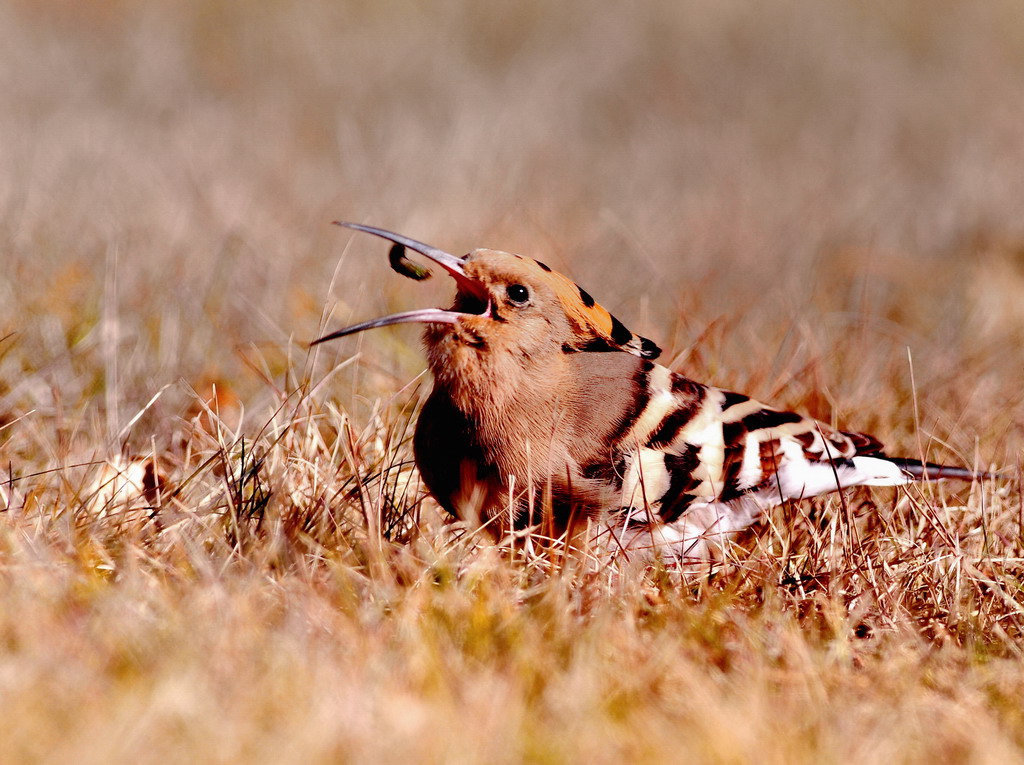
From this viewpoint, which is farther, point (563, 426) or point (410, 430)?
point (410, 430)

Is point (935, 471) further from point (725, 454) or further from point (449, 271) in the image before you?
point (449, 271)

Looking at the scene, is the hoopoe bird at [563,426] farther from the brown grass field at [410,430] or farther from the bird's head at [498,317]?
the brown grass field at [410,430]

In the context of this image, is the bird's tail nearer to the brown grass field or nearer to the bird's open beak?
the brown grass field

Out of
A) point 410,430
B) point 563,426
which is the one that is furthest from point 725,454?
point 410,430

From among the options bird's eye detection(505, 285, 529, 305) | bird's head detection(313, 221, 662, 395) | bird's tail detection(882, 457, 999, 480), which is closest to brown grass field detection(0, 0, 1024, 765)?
bird's tail detection(882, 457, 999, 480)

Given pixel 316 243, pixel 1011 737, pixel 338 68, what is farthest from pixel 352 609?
pixel 338 68

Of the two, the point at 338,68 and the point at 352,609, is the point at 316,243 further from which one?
the point at 338,68
